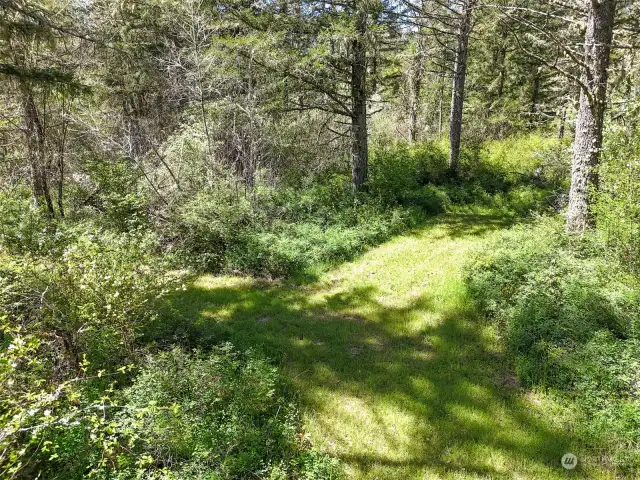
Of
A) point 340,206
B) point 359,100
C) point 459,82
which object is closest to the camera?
point 359,100

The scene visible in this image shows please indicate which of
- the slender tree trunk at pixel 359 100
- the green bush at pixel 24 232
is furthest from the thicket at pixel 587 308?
the green bush at pixel 24 232

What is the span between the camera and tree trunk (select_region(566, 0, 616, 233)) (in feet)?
20.7

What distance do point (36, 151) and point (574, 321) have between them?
12.3 meters

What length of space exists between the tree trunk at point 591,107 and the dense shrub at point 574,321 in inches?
23.2

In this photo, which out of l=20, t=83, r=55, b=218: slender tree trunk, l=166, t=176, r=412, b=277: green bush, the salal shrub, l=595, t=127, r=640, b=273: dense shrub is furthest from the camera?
l=20, t=83, r=55, b=218: slender tree trunk

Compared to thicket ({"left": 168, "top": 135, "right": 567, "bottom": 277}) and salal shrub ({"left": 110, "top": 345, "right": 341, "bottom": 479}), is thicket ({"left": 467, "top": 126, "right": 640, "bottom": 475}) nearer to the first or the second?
salal shrub ({"left": 110, "top": 345, "right": 341, "bottom": 479})

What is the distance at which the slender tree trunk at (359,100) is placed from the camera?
9523 mm

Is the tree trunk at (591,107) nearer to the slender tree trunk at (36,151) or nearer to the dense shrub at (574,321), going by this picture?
the dense shrub at (574,321)

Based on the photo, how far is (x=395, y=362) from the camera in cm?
548

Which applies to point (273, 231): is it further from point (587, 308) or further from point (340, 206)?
point (587, 308)

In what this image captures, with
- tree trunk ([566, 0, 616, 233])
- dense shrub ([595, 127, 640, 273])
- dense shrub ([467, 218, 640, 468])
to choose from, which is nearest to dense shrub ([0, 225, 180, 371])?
dense shrub ([467, 218, 640, 468])

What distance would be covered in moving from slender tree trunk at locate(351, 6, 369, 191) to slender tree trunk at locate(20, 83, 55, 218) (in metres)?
8.11

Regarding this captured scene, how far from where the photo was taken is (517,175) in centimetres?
1302

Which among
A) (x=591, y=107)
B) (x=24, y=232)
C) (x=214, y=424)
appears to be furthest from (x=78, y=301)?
(x=591, y=107)
